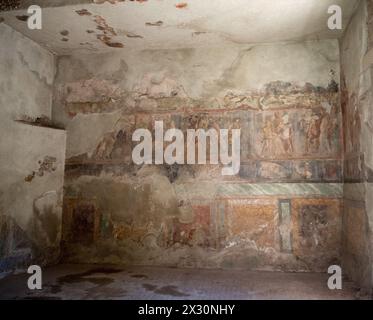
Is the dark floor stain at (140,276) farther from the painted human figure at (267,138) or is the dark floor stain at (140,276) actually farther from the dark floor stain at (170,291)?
the painted human figure at (267,138)

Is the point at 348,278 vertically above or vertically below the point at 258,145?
below

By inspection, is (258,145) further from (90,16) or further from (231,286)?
(90,16)

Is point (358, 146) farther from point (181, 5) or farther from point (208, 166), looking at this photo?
point (181, 5)

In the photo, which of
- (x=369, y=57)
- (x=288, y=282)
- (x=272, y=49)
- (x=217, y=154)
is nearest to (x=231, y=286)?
(x=288, y=282)

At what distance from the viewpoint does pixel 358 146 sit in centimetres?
450

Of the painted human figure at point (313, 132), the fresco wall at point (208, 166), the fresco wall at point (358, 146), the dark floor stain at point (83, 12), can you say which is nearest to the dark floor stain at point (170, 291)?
the fresco wall at point (208, 166)

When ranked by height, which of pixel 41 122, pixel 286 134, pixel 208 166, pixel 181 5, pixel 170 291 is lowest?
pixel 170 291

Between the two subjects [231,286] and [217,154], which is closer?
[231,286]

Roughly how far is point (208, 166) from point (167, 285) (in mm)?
2028

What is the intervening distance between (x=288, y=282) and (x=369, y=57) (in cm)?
302

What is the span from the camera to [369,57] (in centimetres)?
402

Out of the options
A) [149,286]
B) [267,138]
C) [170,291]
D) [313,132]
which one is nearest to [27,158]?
[149,286]

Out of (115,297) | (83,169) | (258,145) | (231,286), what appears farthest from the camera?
(83,169)

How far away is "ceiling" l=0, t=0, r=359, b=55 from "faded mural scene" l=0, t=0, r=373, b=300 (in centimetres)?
3
